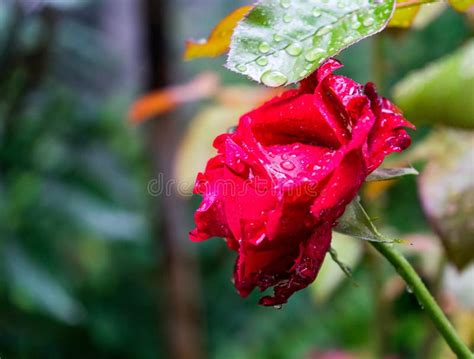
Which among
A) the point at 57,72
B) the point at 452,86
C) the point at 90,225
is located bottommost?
the point at 90,225

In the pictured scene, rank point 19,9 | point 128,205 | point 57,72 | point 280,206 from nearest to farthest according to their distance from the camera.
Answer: point 280,206 < point 19,9 < point 57,72 < point 128,205

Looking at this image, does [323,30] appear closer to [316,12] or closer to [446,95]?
[316,12]

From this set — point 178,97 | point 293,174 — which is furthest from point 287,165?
point 178,97

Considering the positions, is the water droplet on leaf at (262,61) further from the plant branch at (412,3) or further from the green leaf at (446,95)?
the green leaf at (446,95)

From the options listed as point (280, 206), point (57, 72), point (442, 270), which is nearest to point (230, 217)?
point (280, 206)

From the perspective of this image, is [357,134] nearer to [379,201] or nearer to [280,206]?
[280,206]

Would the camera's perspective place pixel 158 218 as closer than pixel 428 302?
No
